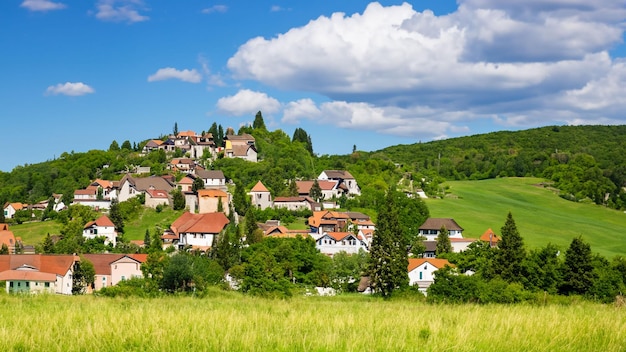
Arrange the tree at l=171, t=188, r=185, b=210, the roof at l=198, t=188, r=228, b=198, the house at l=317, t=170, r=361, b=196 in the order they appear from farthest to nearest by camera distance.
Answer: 1. the house at l=317, t=170, r=361, b=196
2. the tree at l=171, t=188, r=185, b=210
3. the roof at l=198, t=188, r=228, b=198

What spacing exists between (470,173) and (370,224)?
9646cm

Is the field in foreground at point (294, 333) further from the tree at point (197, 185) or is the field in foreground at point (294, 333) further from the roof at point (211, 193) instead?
the tree at point (197, 185)

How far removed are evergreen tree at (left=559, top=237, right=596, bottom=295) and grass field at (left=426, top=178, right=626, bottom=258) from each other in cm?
3423

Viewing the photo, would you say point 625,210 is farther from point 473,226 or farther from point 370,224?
point 370,224

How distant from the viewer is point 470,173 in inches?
6614

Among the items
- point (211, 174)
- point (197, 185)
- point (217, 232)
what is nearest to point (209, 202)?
point (197, 185)

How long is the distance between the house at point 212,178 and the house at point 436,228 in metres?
32.8

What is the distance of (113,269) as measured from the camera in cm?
5500

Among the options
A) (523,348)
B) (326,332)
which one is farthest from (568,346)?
(326,332)

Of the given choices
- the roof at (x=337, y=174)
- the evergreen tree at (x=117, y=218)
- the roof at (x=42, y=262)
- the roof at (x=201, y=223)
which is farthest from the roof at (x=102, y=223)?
the roof at (x=337, y=174)

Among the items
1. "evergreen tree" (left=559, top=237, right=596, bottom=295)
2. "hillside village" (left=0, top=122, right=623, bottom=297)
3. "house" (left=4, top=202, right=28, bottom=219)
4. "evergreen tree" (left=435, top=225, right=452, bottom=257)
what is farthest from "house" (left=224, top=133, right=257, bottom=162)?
"evergreen tree" (left=559, top=237, right=596, bottom=295)

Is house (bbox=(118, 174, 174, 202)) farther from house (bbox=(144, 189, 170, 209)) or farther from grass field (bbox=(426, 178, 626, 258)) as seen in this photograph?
grass field (bbox=(426, 178, 626, 258))

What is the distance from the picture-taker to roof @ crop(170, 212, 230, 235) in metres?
70.5

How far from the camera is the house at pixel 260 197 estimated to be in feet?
284
